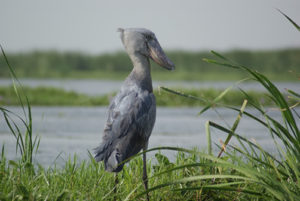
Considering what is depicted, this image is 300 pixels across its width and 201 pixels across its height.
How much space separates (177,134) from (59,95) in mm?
5758

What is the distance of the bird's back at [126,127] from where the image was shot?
10.2ft

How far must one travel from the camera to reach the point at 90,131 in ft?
22.5

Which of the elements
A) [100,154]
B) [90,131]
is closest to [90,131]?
[90,131]

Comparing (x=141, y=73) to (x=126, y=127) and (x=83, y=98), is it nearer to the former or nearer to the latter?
(x=126, y=127)

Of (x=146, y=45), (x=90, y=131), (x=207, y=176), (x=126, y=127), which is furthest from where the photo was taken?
(x=90, y=131)

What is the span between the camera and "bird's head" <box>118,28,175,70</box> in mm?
3223

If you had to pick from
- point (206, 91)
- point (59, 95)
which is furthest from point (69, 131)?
point (206, 91)

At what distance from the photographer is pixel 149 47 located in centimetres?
325

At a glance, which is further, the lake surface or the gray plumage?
the lake surface

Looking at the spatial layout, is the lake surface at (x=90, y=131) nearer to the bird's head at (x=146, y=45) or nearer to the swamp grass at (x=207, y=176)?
the swamp grass at (x=207, y=176)

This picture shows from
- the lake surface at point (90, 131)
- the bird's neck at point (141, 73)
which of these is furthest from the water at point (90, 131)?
the bird's neck at point (141, 73)

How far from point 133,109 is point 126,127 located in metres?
0.15

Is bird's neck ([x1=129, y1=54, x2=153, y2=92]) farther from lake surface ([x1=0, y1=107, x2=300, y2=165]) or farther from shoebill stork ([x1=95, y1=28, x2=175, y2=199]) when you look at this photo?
lake surface ([x1=0, y1=107, x2=300, y2=165])

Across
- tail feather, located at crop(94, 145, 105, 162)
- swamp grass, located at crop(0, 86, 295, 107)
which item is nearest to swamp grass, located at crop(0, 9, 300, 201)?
tail feather, located at crop(94, 145, 105, 162)
